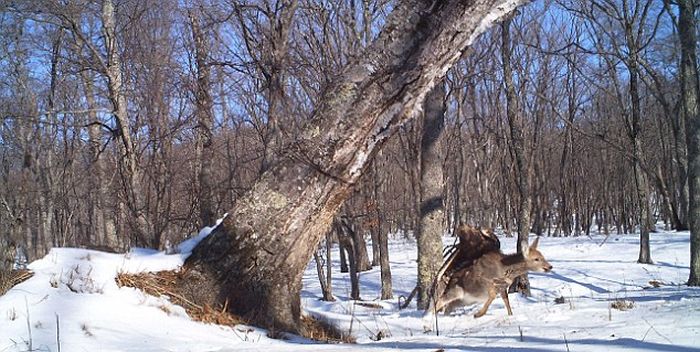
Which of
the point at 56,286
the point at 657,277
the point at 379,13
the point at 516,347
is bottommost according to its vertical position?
the point at 657,277

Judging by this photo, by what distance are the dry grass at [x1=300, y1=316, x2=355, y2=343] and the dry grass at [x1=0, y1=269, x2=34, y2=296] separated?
211 centimetres

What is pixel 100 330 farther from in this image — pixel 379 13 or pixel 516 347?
pixel 379 13

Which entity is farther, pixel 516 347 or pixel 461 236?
pixel 461 236

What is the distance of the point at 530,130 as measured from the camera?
35.9 metres

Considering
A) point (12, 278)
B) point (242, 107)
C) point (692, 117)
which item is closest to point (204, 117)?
point (242, 107)

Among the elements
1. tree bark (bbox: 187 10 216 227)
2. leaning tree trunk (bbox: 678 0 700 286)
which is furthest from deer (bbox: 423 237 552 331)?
tree bark (bbox: 187 10 216 227)

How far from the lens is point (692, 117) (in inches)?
390

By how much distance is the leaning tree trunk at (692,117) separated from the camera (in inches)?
383

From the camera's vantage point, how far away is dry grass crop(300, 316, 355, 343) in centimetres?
486

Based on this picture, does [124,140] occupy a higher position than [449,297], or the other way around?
[124,140]

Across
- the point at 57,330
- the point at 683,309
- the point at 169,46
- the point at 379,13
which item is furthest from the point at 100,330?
the point at 169,46

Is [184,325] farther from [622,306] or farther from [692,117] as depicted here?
[692,117]

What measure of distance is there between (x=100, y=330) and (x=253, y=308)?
1.28m

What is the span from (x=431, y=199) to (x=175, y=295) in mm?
5782
